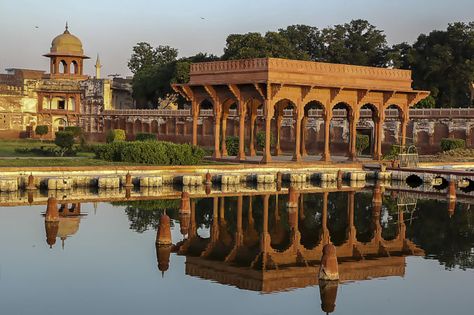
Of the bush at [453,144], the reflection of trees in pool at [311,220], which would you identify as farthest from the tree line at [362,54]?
the reflection of trees in pool at [311,220]

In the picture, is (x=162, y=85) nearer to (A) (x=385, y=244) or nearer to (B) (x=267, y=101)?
(B) (x=267, y=101)

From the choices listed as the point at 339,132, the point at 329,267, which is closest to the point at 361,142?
the point at 339,132

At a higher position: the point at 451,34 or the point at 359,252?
the point at 451,34

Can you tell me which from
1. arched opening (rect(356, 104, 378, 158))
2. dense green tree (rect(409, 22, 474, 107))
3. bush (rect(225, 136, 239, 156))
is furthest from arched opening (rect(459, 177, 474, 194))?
dense green tree (rect(409, 22, 474, 107))

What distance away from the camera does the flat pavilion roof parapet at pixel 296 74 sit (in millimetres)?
33188

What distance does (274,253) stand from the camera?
16.7 m

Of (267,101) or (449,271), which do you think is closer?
(449,271)

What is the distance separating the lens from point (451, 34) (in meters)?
59.6

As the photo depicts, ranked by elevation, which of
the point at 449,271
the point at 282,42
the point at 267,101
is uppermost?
the point at 282,42

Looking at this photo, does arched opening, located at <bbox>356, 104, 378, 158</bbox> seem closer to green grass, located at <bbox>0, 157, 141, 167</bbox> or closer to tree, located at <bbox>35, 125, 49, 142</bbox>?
green grass, located at <bbox>0, 157, 141, 167</bbox>

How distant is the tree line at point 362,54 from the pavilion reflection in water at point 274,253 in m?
38.6

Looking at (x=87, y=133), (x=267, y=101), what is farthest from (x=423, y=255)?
(x=87, y=133)

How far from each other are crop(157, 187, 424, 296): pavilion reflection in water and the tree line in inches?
1521

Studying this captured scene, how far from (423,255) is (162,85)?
52.8 m
